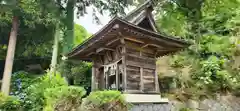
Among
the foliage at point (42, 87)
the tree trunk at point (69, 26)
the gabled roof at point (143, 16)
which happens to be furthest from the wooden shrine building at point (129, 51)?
the tree trunk at point (69, 26)

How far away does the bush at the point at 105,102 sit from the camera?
14.0 ft

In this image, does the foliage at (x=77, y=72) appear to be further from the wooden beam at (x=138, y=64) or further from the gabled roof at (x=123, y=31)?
the wooden beam at (x=138, y=64)

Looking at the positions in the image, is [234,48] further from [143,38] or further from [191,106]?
[143,38]

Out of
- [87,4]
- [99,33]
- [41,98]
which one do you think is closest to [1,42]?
[87,4]

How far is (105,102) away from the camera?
14.0 ft

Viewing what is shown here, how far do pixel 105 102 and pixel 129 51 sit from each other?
10.5 ft

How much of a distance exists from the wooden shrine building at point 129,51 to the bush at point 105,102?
229 centimetres

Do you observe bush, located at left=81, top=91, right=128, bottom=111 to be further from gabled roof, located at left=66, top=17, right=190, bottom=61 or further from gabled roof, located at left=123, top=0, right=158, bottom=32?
gabled roof, located at left=123, top=0, right=158, bottom=32

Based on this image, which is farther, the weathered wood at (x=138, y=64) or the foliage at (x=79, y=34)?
the foliage at (x=79, y=34)

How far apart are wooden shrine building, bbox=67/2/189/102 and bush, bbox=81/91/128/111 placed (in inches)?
90.2

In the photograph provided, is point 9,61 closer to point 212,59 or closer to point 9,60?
point 9,60

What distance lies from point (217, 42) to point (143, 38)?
5542mm

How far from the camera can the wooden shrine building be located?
21.5 ft

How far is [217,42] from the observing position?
416 inches
